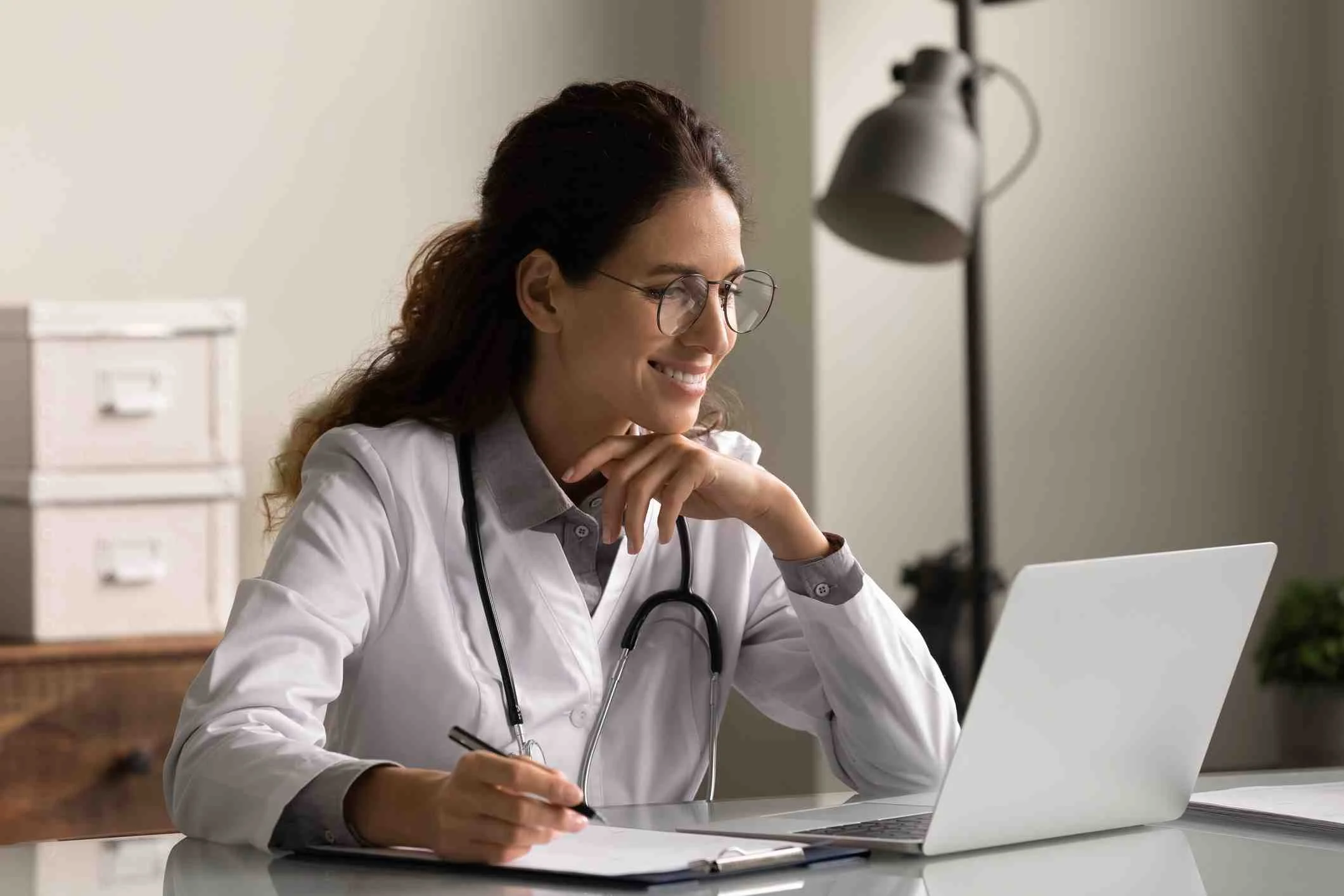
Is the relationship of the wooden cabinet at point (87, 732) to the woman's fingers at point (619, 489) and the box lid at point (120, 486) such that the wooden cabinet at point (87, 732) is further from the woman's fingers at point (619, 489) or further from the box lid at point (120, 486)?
the woman's fingers at point (619, 489)

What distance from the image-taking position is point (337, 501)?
147cm

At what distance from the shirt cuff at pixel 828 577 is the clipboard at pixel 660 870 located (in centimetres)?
45

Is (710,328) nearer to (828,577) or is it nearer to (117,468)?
(828,577)

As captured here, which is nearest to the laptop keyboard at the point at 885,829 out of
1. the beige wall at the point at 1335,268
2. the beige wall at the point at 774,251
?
the beige wall at the point at 774,251

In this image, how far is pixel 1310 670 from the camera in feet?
9.66

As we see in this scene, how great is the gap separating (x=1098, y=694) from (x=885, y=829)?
167 mm

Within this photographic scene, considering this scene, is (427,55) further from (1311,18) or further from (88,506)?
(1311,18)

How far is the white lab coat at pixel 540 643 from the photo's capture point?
1467mm

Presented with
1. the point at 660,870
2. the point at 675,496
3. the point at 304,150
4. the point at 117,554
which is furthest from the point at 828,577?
the point at 304,150

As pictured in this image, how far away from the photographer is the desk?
0.97m

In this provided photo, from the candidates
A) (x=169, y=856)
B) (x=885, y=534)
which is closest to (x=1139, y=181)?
(x=885, y=534)

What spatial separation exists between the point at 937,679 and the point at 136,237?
1.88 m

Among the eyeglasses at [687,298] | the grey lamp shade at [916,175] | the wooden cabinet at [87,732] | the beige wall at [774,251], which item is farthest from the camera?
the beige wall at [774,251]

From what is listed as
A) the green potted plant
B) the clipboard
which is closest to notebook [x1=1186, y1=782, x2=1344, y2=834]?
the clipboard
